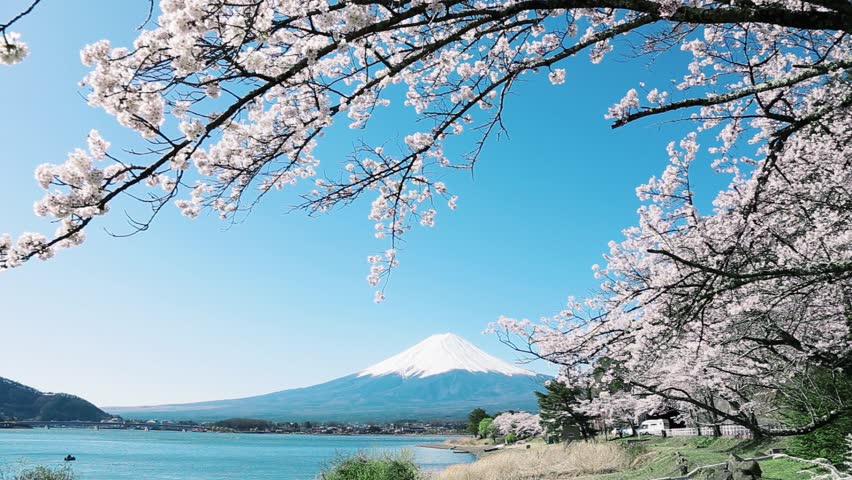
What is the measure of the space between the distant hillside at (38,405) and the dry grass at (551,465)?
4808 inches

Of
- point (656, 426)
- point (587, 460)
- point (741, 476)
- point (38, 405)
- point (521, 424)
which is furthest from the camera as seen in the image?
point (38, 405)

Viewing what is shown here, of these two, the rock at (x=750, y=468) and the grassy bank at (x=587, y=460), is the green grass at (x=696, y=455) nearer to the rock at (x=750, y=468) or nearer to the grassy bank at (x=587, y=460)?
the grassy bank at (x=587, y=460)

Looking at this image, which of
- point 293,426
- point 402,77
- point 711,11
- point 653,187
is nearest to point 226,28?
point 402,77

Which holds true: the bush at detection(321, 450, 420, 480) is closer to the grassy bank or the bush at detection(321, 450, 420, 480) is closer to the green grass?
the green grass

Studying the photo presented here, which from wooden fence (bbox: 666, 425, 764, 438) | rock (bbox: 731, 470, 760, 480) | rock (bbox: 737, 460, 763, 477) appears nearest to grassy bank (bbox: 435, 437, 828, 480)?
wooden fence (bbox: 666, 425, 764, 438)

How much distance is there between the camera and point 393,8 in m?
3.09

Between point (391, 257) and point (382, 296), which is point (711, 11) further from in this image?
point (382, 296)

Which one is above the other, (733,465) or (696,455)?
(733,465)

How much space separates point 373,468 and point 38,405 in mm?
133543

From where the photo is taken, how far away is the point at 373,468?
12375 mm

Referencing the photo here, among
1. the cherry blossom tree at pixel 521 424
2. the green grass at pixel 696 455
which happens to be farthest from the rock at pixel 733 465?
the cherry blossom tree at pixel 521 424

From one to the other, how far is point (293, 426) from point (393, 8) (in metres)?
163

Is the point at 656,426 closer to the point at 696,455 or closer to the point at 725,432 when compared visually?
the point at 725,432

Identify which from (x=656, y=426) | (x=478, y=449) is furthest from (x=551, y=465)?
(x=478, y=449)
